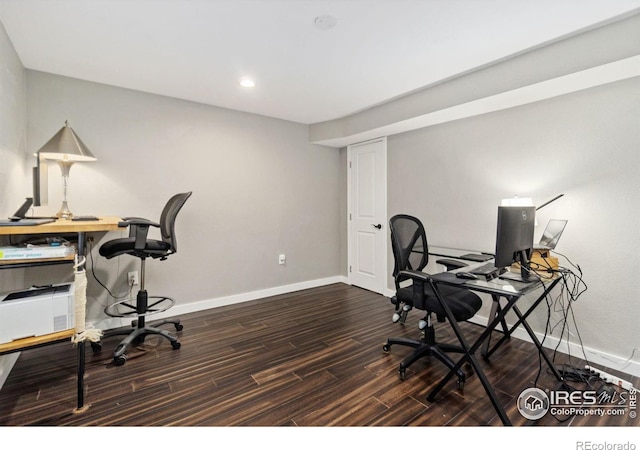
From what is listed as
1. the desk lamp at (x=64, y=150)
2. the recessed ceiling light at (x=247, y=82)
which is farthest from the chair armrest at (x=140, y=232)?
the recessed ceiling light at (x=247, y=82)

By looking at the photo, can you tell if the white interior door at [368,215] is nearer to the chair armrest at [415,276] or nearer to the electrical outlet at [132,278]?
the chair armrest at [415,276]

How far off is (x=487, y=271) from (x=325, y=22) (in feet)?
6.42

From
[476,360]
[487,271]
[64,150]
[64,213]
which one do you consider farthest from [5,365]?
[487,271]

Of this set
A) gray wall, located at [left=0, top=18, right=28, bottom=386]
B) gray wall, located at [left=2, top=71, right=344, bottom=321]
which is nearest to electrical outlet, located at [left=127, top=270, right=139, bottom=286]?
gray wall, located at [left=2, top=71, right=344, bottom=321]

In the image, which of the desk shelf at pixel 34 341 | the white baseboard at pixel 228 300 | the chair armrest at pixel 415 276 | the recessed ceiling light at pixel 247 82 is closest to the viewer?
the desk shelf at pixel 34 341

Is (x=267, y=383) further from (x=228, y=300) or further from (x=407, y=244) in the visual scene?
(x=228, y=300)

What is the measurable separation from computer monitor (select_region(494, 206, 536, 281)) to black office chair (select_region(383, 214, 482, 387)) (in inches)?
16.6

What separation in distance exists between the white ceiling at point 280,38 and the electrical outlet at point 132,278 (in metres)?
1.90

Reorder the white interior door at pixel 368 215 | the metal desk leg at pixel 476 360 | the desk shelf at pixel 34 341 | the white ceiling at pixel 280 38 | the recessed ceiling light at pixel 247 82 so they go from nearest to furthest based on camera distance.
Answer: the desk shelf at pixel 34 341 < the metal desk leg at pixel 476 360 < the white ceiling at pixel 280 38 < the recessed ceiling light at pixel 247 82 < the white interior door at pixel 368 215

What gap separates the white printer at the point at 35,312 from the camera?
1533mm

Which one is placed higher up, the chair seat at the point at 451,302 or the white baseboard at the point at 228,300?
the chair seat at the point at 451,302
